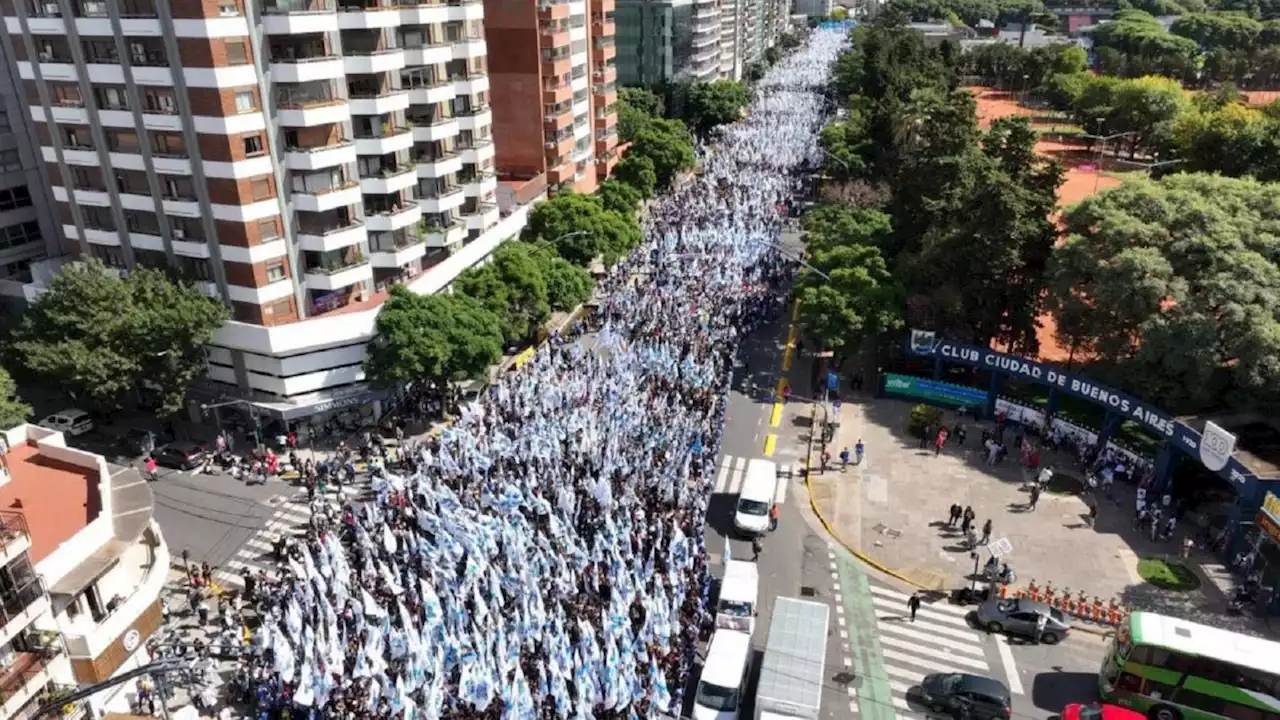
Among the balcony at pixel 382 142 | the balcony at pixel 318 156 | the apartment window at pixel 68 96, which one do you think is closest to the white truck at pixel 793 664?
the balcony at pixel 318 156

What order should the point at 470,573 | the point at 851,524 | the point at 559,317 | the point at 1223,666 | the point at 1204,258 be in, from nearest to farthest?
the point at 1223,666
the point at 470,573
the point at 851,524
the point at 1204,258
the point at 559,317

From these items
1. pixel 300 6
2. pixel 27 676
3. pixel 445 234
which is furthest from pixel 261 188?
pixel 27 676

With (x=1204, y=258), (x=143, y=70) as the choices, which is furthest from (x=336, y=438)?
(x=1204, y=258)

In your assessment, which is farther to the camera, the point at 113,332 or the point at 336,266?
the point at 336,266

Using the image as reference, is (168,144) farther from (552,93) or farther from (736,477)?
(552,93)

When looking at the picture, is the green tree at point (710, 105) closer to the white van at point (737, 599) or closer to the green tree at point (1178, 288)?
the green tree at point (1178, 288)

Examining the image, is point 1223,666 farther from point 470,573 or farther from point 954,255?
point 954,255

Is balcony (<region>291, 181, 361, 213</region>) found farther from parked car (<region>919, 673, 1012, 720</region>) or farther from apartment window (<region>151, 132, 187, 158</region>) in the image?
parked car (<region>919, 673, 1012, 720</region>)
